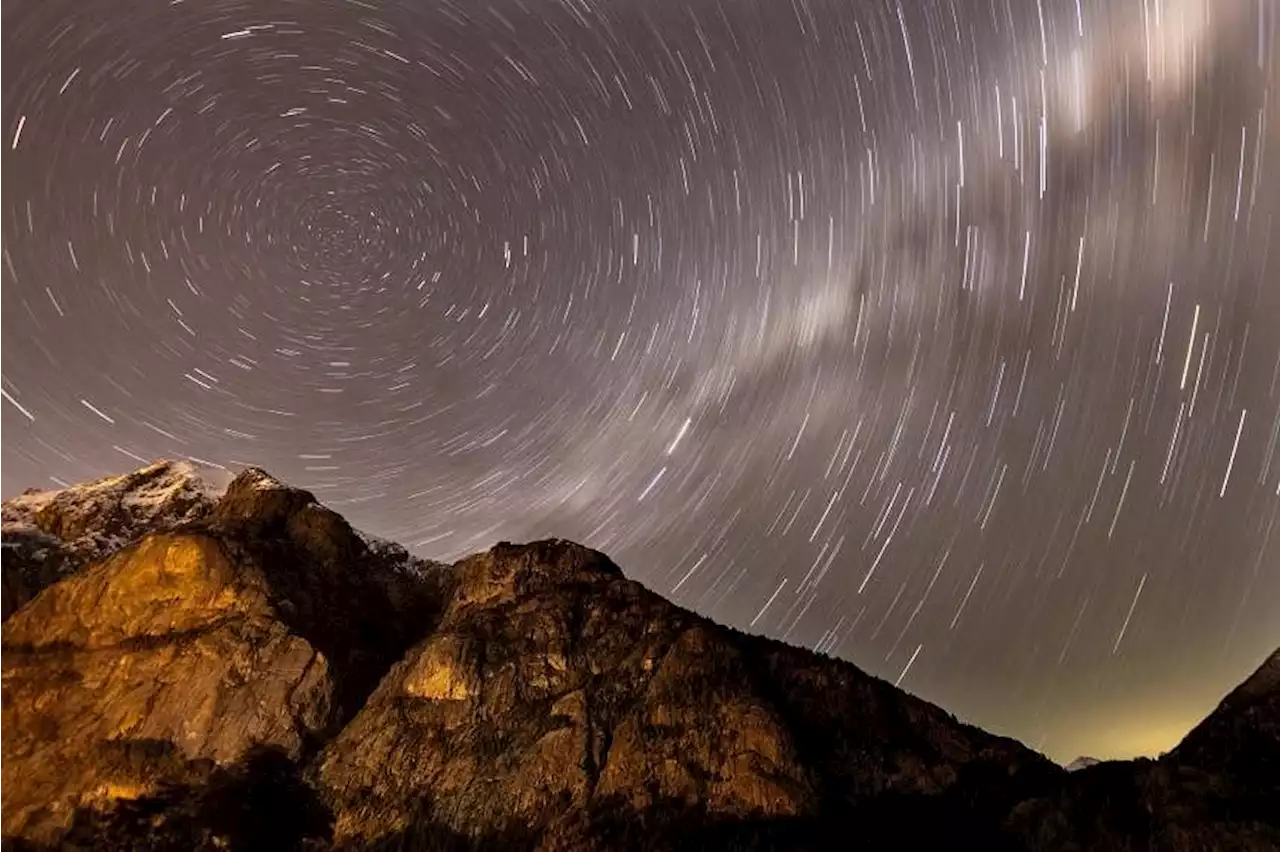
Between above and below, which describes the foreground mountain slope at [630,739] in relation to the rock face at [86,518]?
below

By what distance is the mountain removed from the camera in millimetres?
30625

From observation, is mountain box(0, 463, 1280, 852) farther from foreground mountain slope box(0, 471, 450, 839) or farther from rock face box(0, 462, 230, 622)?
rock face box(0, 462, 230, 622)

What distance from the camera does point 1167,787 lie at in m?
29.1

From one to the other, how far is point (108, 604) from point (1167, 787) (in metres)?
45.6

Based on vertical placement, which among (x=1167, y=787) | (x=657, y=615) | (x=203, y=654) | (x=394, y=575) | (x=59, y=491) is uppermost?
(x=59, y=491)

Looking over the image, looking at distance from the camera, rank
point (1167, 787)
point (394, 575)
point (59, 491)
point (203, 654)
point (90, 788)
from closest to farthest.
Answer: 1. point (1167, 787)
2. point (90, 788)
3. point (203, 654)
4. point (394, 575)
5. point (59, 491)

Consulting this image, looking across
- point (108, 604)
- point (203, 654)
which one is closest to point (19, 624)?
point (108, 604)

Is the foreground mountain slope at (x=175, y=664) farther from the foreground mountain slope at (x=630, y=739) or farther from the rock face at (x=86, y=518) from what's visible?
the rock face at (x=86, y=518)

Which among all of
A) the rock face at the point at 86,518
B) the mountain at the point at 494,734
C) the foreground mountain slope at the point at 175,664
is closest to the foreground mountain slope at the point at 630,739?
the mountain at the point at 494,734

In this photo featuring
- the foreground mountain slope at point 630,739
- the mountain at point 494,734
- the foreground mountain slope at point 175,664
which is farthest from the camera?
the foreground mountain slope at point 175,664

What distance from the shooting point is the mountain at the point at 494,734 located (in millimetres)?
30625

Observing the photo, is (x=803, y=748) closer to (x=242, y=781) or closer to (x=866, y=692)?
(x=866, y=692)

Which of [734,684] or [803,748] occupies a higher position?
[734,684]

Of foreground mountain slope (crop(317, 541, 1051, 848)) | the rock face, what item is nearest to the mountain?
foreground mountain slope (crop(317, 541, 1051, 848))
